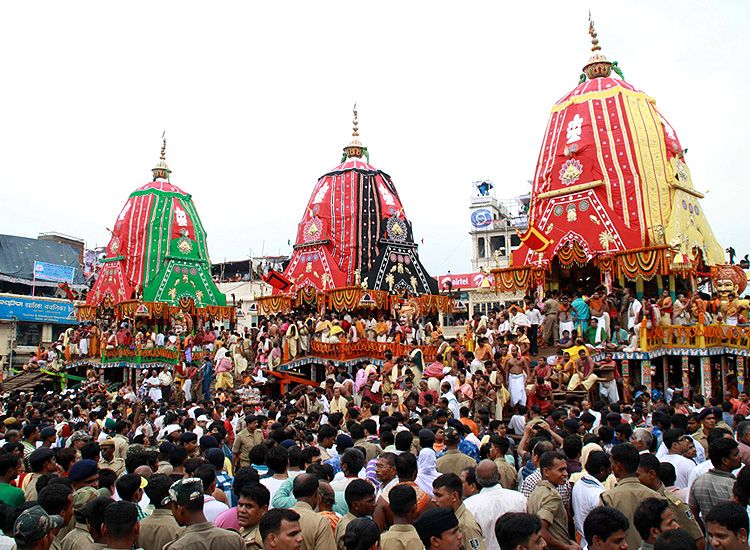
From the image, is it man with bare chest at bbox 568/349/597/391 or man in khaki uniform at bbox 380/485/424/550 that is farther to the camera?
man with bare chest at bbox 568/349/597/391

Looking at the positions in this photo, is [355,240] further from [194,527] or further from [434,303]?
[194,527]

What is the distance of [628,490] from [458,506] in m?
1.25

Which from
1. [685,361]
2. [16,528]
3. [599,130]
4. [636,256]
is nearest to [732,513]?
[16,528]

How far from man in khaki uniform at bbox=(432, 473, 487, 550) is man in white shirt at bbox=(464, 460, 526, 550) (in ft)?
0.82

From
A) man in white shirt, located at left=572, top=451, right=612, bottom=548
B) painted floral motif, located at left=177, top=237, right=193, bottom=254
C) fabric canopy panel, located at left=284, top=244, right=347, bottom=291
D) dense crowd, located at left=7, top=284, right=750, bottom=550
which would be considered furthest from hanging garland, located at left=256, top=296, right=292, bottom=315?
man in white shirt, located at left=572, top=451, right=612, bottom=548

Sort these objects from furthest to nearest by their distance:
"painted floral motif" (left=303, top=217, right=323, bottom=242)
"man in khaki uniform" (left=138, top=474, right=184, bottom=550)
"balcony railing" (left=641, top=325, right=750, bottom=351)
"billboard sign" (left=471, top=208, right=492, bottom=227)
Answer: "billboard sign" (left=471, top=208, right=492, bottom=227), "painted floral motif" (left=303, top=217, right=323, bottom=242), "balcony railing" (left=641, top=325, right=750, bottom=351), "man in khaki uniform" (left=138, top=474, right=184, bottom=550)

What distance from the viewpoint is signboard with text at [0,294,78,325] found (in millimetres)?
39312

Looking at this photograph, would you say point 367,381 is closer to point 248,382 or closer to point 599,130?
point 248,382

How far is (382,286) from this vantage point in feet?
94.8

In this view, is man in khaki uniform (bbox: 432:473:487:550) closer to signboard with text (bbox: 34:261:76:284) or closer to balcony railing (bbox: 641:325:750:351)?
balcony railing (bbox: 641:325:750:351)

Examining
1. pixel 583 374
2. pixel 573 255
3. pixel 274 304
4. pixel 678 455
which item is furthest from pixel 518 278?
pixel 678 455

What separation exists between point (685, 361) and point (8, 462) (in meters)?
16.4

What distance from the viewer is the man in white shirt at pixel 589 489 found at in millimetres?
4879

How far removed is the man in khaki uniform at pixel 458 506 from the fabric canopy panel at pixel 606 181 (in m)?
16.3
